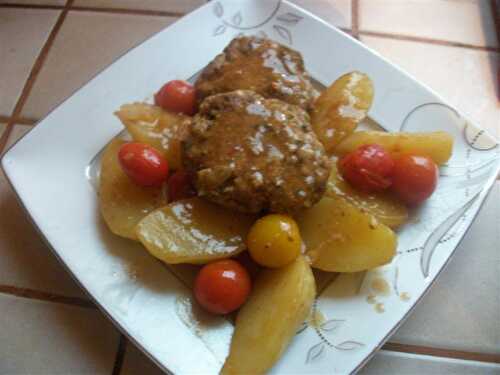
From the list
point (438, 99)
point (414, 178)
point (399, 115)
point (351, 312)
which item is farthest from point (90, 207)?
point (438, 99)

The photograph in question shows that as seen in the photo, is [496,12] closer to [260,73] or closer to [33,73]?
[260,73]

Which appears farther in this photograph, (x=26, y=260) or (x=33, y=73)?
(x=33, y=73)

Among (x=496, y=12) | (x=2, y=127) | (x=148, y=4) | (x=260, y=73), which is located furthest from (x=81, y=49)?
(x=496, y=12)

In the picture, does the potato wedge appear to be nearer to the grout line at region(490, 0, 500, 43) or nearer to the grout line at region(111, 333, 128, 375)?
the grout line at region(111, 333, 128, 375)

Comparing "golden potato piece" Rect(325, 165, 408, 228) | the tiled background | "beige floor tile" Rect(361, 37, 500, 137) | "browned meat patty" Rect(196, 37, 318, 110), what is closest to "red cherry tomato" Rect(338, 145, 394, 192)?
"golden potato piece" Rect(325, 165, 408, 228)

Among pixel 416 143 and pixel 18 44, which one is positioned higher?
pixel 18 44

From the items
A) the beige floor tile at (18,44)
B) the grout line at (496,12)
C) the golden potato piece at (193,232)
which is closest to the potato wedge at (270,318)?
the golden potato piece at (193,232)

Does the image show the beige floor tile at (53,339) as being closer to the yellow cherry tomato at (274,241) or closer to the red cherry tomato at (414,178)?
the yellow cherry tomato at (274,241)
